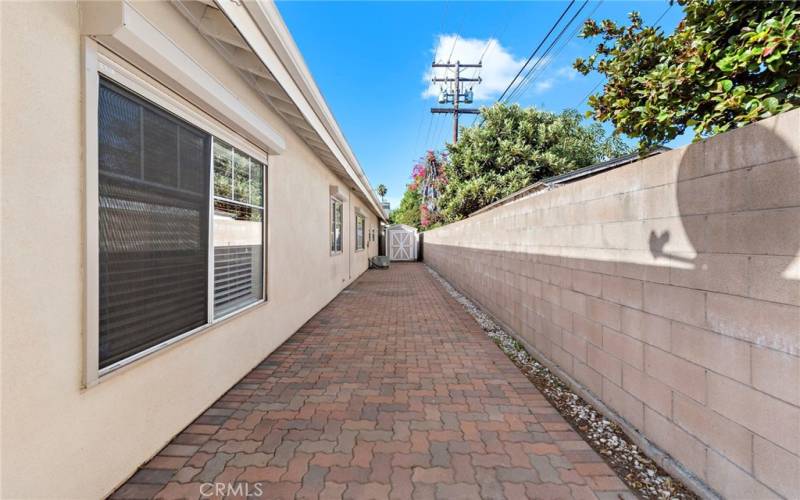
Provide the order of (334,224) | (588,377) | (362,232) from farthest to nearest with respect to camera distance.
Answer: (362,232) → (334,224) → (588,377)

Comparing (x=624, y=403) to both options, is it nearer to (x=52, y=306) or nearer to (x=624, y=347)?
(x=624, y=347)

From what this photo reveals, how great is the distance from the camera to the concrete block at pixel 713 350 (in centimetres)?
160

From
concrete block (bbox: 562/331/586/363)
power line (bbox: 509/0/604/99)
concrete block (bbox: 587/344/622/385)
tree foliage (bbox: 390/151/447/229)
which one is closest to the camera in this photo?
concrete block (bbox: 587/344/622/385)

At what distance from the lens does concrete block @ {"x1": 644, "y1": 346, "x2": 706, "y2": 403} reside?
1824mm

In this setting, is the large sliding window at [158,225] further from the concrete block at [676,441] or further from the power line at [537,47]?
the power line at [537,47]

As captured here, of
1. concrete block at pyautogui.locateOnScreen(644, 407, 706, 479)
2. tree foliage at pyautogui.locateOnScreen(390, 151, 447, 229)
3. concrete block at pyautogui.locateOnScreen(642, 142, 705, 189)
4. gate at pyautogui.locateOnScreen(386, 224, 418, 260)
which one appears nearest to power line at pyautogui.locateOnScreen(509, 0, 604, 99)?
concrete block at pyautogui.locateOnScreen(642, 142, 705, 189)

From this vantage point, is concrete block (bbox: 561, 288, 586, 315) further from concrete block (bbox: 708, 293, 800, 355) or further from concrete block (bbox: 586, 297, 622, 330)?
concrete block (bbox: 708, 293, 800, 355)

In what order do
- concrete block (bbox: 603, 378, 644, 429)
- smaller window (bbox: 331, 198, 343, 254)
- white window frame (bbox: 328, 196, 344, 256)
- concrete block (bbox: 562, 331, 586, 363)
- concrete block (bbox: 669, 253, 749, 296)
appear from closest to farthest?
concrete block (bbox: 669, 253, 749, 296), concrete block (bbox: 603, 378, 644, 429), concrete block (bbox: 562, 331, 586, 363), white window frame (bbox: 328, 196, 344, 256), smaller window (bbox: 331, 198, 343, 254)

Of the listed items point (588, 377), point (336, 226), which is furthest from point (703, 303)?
point (336, 226)

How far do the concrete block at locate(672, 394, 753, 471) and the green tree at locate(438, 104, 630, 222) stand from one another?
36.3 feet

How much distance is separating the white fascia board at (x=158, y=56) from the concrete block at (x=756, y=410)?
368 cm

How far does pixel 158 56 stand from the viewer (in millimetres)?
1993

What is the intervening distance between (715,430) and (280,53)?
4188 mm

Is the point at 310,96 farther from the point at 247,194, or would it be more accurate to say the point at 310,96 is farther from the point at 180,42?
the point at 180,42
